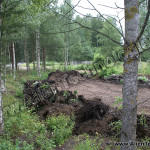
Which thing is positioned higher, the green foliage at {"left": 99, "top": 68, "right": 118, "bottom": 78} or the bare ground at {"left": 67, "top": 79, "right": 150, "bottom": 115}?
the green foliage at {"left": 99, "top": 68, "right": 118, "bottom": 78}

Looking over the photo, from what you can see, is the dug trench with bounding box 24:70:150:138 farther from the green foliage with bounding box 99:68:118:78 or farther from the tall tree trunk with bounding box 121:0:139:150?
the green foliage with bounding box 99:68:118:78

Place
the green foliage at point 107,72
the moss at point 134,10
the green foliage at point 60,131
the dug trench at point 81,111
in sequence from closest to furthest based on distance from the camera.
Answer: the moss at point 134,10, the green foliage at point 60,131, the dug trench at point 81,111, the green foliage at point 107,72

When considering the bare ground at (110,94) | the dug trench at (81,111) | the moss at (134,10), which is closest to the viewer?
the moss at (134,10)

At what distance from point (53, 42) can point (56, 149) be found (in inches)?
693

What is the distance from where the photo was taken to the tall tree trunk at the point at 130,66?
1.67m

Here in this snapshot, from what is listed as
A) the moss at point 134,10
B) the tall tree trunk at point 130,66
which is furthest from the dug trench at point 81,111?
the moss at point 134,10

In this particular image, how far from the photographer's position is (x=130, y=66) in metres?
1.70

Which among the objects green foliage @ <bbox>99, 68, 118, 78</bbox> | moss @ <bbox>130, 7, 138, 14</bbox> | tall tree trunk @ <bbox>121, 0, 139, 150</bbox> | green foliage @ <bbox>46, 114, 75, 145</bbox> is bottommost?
green foliage @ <bbox>46, 114, 75, 145</bbox>

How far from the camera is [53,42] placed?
65.5 feet

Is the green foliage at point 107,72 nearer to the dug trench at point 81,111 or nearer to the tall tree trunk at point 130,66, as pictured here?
the dug trench at point 81,111

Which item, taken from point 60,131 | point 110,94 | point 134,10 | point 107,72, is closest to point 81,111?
point 60,131

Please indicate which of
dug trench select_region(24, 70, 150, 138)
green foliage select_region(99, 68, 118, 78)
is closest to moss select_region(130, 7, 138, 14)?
dug trench select_region(24, 70, 150, 138)

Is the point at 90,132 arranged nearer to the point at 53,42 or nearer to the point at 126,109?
the point at 126,109

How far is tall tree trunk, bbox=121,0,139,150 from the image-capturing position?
1.67m
